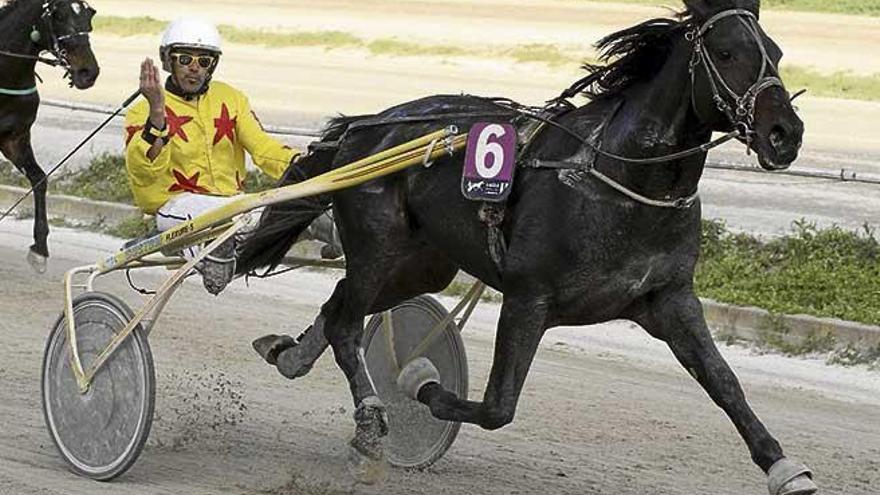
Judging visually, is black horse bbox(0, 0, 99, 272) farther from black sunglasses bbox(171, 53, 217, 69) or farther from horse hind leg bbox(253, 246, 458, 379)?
horse hind leg bbox(253, 246, 458, 379)

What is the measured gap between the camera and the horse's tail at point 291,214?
622 centimetres

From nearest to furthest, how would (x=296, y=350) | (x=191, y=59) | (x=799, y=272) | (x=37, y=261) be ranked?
(x=296, y=350), (x=191, y=59), (x=799, y=272), (x=37, y=261)

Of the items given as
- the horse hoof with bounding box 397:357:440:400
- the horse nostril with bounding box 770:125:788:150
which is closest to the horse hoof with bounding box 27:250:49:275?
the horse hoof with bounding box 397:357:440:400

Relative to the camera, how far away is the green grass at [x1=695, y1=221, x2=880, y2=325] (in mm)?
8453

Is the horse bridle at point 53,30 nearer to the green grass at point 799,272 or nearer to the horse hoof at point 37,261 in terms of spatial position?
the horse hoof at point 37,261

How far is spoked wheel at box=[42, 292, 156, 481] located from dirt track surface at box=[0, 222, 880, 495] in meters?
0.10

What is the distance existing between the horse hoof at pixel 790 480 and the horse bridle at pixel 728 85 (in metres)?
0.90

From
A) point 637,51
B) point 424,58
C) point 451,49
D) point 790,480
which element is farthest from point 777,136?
point 451,49

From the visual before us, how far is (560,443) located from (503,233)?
4.79 feet

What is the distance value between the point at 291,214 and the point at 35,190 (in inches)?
174

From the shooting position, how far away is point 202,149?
21.4 ft

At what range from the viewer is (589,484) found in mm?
5973

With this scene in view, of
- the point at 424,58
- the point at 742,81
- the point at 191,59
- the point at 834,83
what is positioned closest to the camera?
the point at 742,81

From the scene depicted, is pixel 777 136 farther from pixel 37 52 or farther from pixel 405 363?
pixel 37 52
